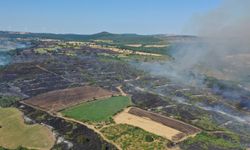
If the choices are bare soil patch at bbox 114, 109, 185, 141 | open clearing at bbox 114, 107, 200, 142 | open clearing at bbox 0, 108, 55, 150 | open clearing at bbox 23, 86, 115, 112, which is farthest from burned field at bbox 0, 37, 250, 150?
open clearing at bbox 0, 108, 55, 150

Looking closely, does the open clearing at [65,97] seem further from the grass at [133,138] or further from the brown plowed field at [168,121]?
the grass at [133,138]

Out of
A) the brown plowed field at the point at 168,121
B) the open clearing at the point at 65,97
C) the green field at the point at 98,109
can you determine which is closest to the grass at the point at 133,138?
the brown plowed field at the point at 168,121

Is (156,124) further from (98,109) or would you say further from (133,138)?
(98,109)

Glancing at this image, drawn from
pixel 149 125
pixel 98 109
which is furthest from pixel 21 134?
pixel 149 125

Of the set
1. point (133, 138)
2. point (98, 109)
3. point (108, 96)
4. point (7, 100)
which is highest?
point (133, 138)

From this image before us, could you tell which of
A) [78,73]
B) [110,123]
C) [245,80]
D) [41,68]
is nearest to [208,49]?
[245,80]

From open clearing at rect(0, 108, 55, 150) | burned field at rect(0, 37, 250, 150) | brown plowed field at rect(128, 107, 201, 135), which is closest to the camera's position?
open clearing at rect(0, 108, 55, 150)

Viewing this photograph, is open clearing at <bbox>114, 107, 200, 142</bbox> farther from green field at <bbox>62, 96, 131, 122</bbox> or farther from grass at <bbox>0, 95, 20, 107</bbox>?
grass at <bbox>0, 95, 20, 107</bbox>
